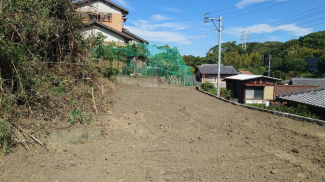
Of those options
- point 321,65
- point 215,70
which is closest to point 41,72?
point 215,70

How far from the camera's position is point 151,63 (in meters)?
13.0

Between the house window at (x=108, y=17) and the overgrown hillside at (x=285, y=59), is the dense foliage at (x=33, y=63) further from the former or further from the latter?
the overgrown hillside at (x=285, y=59)

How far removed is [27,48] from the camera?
462cm

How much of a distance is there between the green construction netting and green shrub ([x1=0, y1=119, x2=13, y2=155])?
26.5 feet

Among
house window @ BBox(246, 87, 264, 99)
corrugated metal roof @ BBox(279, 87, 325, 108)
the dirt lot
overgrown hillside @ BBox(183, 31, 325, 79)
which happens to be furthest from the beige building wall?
overgrown hillside @ BBox(183, 31, 325, 79)

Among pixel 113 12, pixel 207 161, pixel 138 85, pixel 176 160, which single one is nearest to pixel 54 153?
pixel 176 160

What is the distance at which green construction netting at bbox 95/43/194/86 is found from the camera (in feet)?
40.2

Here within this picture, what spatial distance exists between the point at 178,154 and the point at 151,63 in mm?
9258

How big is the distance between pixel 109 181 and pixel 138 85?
885 centimetres

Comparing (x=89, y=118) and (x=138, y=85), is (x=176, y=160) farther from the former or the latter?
(x=138, y=85)

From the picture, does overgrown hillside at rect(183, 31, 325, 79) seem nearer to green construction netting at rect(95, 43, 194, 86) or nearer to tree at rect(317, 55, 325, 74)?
tree at rect(317, 55, 325, 74)

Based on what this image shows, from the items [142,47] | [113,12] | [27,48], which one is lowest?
[27,48]

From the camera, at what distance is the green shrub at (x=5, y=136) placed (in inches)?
147

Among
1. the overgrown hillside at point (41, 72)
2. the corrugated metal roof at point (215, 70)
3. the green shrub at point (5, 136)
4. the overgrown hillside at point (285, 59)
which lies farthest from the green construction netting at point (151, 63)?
the overgrown hillside at point (285, 59)
